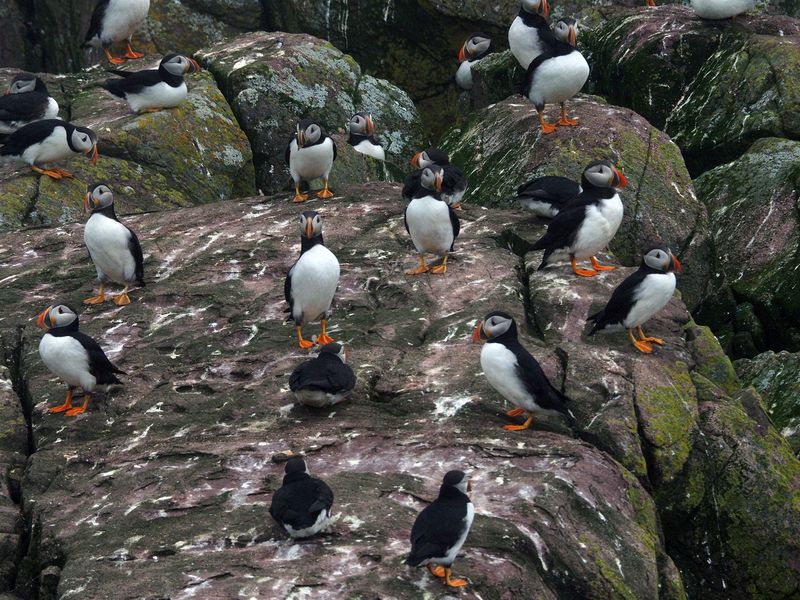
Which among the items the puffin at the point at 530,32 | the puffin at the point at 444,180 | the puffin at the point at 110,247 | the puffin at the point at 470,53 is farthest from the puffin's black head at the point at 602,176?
the puffin at the point at 470,53

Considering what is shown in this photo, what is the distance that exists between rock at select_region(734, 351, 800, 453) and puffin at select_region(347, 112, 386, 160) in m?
4.59

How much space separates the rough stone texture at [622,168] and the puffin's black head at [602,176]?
1.79 meters

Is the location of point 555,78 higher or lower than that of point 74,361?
higher

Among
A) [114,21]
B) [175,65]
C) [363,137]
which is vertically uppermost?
[114,21]

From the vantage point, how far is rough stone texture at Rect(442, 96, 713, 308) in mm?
11109

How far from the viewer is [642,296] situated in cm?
800

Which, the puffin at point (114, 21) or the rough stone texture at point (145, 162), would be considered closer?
the rough stone texture at point (145, 162)

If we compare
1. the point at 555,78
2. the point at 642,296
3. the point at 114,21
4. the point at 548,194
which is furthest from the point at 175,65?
the point at 642,296

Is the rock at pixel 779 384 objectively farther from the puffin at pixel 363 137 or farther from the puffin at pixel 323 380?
the puffin at pixel 363 137

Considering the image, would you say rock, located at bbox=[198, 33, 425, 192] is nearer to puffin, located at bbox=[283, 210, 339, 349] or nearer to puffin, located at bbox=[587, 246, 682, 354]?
puffin, located at bbox=[283, 210, 339, 349]

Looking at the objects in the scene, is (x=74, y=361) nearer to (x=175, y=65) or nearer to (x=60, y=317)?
(x=60, y=317)

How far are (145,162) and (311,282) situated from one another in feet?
17.1

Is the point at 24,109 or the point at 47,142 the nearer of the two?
the point at 47,142

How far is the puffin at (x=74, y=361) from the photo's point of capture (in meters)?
7.62
